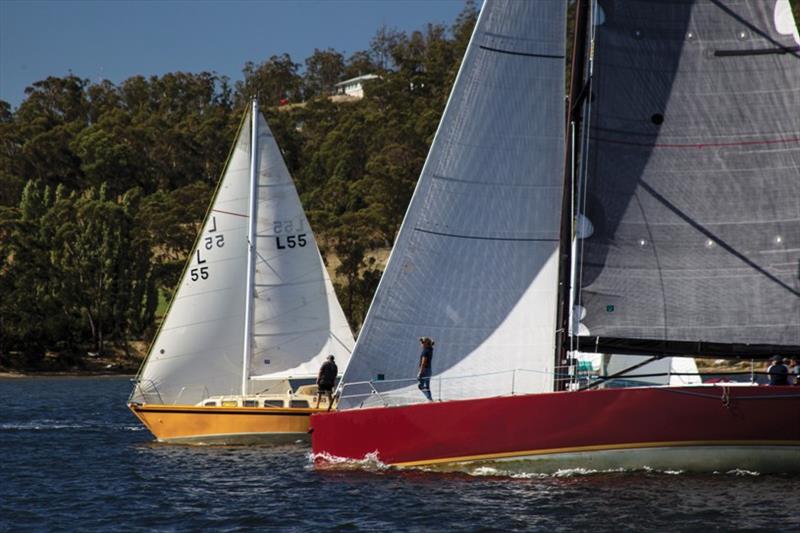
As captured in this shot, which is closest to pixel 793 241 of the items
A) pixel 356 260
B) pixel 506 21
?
pixel 506 21

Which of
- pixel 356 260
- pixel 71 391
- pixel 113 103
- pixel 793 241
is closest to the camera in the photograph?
pixel 793 241

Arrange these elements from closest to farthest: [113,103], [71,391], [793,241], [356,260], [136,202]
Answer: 1. [793,241]
2. [71,391]
3. [356,260]
4. [136,202]
5. [113,103]

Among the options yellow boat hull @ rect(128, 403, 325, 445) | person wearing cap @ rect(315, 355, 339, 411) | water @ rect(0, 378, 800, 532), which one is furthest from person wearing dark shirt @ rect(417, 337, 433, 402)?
yellow boat hull @ rect(128, 403, 325, 445)

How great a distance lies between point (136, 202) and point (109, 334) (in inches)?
1035

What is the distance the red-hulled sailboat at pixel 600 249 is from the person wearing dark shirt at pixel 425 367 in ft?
0.59

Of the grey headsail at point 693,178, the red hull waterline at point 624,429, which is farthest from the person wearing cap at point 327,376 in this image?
the grey headsail at point 693,178

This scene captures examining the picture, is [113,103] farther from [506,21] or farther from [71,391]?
[506,21]

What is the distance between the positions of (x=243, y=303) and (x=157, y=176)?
86.3m

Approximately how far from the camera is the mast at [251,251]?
30.0 m

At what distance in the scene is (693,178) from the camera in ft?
66.1

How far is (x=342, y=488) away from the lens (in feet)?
66.2

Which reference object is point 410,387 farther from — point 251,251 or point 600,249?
point 251,251

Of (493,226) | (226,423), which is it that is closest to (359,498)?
(493,226)

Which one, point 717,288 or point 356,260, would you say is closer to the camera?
point 717,288
